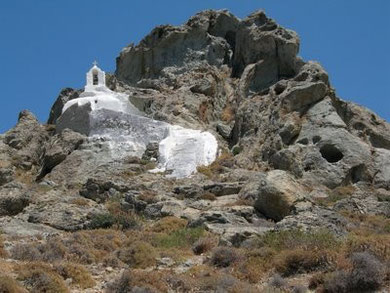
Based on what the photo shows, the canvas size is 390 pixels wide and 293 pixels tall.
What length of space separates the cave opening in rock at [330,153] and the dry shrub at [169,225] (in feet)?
45.7

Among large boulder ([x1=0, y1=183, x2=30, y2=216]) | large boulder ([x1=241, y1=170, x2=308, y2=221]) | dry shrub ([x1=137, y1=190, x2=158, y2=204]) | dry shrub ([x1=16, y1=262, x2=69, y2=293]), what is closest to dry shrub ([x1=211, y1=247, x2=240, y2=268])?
dry shrub ([x1=16, y1=262, x2=69, y2=293])

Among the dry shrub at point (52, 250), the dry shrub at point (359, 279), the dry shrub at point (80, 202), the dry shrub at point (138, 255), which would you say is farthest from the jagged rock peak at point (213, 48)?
the dry shrub at point (359, 279)

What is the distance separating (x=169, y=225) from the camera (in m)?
24.7

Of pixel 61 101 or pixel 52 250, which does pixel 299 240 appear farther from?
pixel 61 101

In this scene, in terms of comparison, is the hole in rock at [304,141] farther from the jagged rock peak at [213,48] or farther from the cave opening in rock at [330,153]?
the jagged rock peak at [213,48]

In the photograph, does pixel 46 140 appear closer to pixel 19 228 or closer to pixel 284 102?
pixel 284 102

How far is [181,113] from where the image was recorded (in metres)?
48.8

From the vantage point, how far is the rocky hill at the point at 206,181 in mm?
16328

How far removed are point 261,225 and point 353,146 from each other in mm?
15605

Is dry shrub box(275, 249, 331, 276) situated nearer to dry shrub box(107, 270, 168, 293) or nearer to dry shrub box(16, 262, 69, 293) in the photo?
dry shrub box(107, 270, 168, 293)

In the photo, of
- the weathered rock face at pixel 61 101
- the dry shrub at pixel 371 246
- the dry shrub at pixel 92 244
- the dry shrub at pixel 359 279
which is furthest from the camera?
the weathered rock face at pixel 61 101

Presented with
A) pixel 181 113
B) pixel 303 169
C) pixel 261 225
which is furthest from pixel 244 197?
pixel 181 113

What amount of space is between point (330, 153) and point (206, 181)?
6.84 metres

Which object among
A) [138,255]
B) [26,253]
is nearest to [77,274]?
[26,253]
